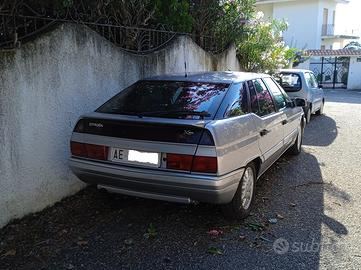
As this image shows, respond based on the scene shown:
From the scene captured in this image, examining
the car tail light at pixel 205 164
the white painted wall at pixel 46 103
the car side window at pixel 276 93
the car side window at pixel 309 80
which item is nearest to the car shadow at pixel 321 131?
the car side window at pixel 309 80

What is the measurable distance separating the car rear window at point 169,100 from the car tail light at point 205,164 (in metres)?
0.49

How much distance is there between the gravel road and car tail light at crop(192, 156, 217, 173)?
747 mm

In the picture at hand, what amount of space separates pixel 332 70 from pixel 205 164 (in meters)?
26.9

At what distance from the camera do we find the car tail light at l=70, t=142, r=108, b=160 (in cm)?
388

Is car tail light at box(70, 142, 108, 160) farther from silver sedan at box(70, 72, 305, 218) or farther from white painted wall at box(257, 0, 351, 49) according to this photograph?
white painted wall at box(257, 0, 351, 49)

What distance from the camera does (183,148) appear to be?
11.6 feet

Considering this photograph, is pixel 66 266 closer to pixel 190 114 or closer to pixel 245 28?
pixel 190 114

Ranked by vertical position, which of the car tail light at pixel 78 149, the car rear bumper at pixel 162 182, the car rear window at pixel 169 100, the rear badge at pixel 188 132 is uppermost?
the car rear window at pixel 169 100

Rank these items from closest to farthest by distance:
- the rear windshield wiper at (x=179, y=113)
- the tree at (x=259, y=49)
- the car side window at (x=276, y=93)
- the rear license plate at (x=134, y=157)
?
1. the rear license plate at (x=134, y=157)
2. the rear windshield wiper at (x=179, y=113)
3. the car side window at (x=276, y=93)
4. the tree at (x=259, y=49)

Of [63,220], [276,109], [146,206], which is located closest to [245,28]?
[276,109]

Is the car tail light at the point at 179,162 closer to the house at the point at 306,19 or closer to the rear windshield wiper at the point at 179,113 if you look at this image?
the rear windshield wiper at the point at 179,113

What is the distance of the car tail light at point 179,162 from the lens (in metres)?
3.53

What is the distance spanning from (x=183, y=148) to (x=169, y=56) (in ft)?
11.7

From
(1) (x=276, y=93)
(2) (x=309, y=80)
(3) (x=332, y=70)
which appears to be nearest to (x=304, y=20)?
(3) (x=332, y=70)
